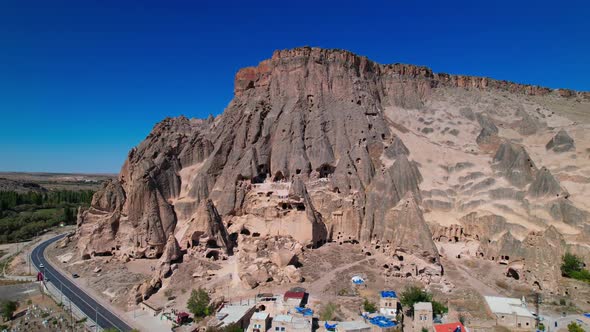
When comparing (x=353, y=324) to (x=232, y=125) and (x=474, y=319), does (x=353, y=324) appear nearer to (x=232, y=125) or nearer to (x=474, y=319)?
(x=474, y=319)

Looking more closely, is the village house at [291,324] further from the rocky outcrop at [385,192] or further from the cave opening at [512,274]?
the cave opening at [512,274]

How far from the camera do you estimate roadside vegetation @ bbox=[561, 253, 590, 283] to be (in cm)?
3588

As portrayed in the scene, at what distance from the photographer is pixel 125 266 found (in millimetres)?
43688

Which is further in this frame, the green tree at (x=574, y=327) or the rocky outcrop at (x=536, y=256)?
the rocky outcrop at (x=536, y=256)

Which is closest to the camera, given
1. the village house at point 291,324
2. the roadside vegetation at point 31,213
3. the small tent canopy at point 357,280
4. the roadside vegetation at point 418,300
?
the village house at point 291,324

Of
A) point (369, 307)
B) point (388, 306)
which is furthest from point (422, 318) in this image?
point (369, 307)

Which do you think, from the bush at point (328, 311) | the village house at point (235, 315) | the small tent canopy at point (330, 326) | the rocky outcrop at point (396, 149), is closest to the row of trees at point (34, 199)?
the village house at point (235, 315)

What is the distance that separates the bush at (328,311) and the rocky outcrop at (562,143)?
40.4m

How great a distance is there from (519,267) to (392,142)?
22.8m

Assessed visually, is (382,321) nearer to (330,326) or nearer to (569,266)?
(330,326)

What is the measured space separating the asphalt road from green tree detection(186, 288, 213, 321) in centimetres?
466

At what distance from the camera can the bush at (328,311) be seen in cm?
2928

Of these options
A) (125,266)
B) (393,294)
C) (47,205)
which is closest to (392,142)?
(393,294)

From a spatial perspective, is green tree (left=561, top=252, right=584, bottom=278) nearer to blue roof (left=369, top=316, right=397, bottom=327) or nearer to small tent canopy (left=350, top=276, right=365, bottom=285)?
small tent canopy (left=350, top=276, right=365, bottom=285)
